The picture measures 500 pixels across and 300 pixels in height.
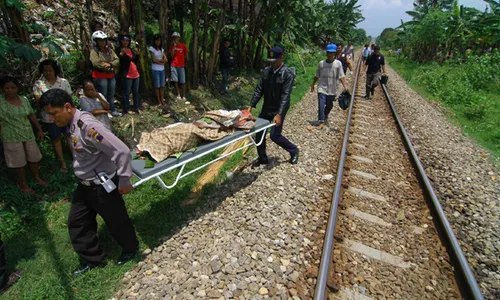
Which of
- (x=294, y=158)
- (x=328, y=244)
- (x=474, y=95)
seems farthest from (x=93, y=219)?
(x=474, y=95)

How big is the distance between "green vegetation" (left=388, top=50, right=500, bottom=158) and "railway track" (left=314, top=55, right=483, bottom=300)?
3277 mm

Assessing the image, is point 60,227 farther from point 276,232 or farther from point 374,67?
point 374,67

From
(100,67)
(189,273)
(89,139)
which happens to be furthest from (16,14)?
(189,273)

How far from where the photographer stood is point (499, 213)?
4129mm

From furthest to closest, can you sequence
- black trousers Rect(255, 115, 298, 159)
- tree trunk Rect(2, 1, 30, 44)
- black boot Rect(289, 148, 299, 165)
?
black boot Rect(289, 148, 299, 165) < black trousers Rect(255, 115, 298, 159) < tree trunk Rect(2, 1, 30, 44)

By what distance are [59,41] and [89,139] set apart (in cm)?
514

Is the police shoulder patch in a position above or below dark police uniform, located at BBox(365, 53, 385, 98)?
below

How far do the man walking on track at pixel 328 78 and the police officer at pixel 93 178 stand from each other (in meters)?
5.34

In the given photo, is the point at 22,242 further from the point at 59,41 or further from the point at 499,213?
the point at 499,213

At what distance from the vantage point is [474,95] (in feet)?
37.2

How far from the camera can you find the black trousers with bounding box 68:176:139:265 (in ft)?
9.44

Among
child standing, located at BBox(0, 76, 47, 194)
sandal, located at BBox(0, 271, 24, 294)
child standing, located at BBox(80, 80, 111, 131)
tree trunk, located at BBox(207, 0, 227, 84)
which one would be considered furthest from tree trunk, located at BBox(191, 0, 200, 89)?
sandal, located at BBox(0, 271, 24, 294)

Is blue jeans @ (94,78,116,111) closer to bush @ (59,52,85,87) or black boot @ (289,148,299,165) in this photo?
bush @ (59,52,85,87)

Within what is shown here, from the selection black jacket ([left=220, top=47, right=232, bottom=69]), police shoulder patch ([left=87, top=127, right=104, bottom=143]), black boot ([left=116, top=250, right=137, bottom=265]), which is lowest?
black boot ([left=116, top=250, right=137, bottom=265])
